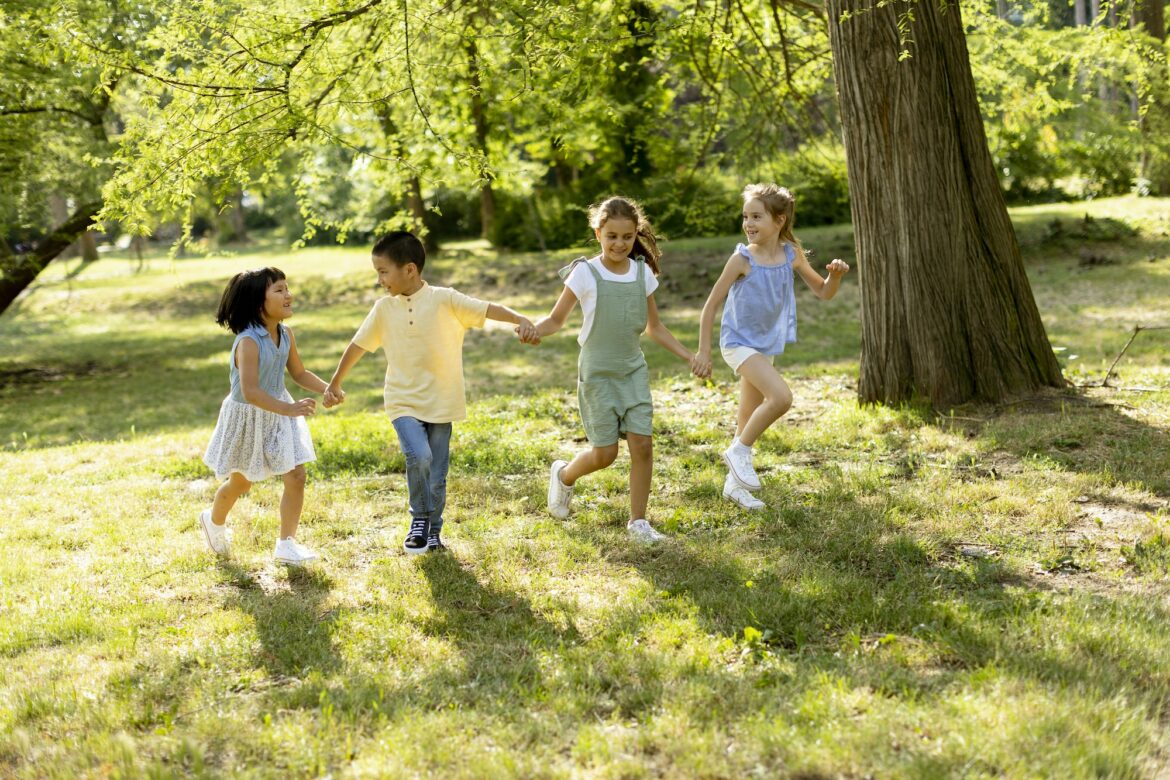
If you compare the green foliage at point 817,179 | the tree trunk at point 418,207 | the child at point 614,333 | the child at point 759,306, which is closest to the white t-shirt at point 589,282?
the child at point 614,333

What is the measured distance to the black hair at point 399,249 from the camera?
5195mm

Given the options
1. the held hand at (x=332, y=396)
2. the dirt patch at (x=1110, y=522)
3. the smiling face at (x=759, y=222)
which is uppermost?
the smiling face at (x=759, y=222)

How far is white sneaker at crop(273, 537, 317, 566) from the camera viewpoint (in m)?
5.42

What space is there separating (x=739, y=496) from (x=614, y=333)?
52.4 inches

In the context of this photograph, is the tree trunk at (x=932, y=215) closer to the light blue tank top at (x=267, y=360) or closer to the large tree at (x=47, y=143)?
the light blue tank top at (x=267, y=360)

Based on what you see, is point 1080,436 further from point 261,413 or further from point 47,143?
point 47,143

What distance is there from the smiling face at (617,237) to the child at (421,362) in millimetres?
542

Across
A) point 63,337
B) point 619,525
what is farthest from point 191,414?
point 63,337

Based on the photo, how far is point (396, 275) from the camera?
5227 millimetres

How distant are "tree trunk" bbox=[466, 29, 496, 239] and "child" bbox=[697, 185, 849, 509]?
1.94 metres

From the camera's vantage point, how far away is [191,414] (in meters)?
11.8

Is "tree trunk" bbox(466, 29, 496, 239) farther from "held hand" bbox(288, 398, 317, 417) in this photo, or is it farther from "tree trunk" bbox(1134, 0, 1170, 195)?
"tree trunk" bbox(1134, 0, 1170, 195)

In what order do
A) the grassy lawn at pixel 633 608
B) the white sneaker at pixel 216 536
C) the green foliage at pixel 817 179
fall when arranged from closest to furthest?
1. the grassy lawn at pixel 633 608
2. the white sneaker at pixel 216 536
3. the green foliage at pixel 817 179

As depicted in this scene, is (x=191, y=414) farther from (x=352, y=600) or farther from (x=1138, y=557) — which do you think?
(x=1138, y=557)
